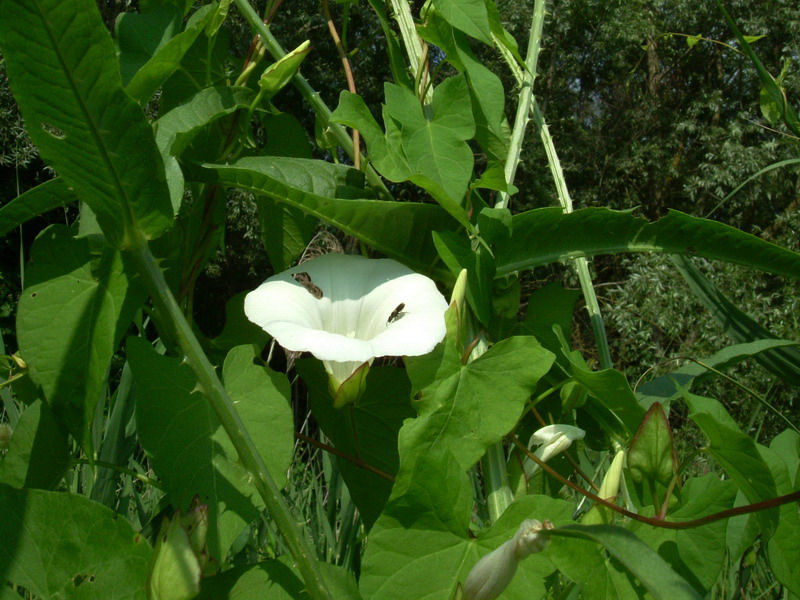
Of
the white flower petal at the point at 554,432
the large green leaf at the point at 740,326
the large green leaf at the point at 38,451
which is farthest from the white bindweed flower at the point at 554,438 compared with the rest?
the large green leaf at the point at 38,451

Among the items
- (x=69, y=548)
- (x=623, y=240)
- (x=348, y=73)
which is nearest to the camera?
(x=69, y=548)

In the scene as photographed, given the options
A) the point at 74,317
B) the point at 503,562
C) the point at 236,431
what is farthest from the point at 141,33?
the point at 503,562

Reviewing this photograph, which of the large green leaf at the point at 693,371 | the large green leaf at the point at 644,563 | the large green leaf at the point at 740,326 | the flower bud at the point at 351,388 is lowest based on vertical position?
the large green leaf at the point at 740,326

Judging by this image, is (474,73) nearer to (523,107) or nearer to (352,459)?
(523,107)

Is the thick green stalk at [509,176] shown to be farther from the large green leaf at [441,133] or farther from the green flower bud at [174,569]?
the green flower bud at [174,569]

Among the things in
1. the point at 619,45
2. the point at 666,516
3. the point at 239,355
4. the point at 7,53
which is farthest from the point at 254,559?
the point at 619,45

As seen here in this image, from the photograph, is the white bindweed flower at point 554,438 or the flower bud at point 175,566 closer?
the flower bud at point 175,566
